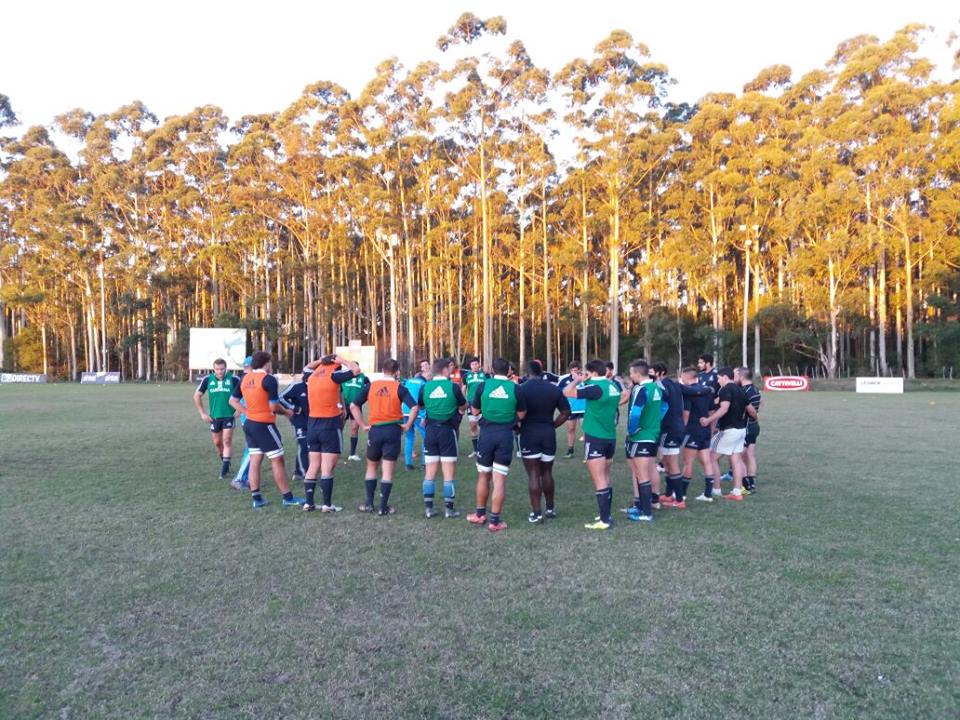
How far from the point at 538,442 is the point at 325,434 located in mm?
2514

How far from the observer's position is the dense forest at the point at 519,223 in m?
38.1

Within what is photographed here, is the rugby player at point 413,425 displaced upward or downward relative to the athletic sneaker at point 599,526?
upward

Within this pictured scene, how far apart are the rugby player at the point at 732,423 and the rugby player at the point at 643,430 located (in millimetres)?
1230

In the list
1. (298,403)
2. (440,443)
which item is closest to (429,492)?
(440,443)

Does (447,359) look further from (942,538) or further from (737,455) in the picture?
(942,538)

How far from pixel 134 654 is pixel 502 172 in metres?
42.2

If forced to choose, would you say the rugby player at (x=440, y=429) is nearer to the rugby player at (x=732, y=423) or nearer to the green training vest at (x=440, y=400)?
the green training vest at (x=440, y=400)

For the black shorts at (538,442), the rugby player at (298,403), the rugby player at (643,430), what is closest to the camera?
the black shorts at (538,442)

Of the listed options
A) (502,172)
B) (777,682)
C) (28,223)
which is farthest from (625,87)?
(28,223)

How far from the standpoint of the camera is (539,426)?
675 centimetres

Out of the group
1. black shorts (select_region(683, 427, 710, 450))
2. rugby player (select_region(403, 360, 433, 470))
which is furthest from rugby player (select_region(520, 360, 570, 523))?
rugby player (select_region(403, 360, 433, 470))

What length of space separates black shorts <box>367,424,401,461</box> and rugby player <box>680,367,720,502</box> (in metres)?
3.56

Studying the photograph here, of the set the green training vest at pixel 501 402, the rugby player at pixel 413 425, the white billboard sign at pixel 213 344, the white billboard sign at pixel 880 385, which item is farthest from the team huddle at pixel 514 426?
the white billboard sign at pixel 213 344

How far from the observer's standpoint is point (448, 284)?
50.8 meters
